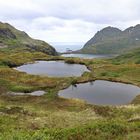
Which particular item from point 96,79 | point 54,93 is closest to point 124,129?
point 54,93

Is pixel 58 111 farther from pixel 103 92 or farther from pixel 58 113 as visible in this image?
pixel 103 92

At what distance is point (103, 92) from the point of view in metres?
66.8

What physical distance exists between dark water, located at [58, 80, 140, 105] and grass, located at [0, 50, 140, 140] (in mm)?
2667

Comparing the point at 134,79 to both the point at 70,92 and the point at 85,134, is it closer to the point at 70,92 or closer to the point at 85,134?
the point at 70,92

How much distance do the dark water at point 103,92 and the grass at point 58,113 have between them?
2.67 metres

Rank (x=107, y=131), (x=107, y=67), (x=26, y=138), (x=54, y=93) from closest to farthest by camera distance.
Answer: (x=26, y=138), (x=107, y=131), (x=54, y=93), (x=107, y=67)

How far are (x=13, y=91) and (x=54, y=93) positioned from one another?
9098mm

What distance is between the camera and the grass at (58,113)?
23016 millimetres

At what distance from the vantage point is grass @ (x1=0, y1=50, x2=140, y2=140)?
23.0 meters

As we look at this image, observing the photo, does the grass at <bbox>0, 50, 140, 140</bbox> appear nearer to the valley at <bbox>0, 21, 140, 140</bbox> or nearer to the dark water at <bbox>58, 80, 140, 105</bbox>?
the valley at <bbox>0, 21, 140, 140</bbox>

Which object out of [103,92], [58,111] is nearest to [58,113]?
[58,111]

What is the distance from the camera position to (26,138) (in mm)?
19859

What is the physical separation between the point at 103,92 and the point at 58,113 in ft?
81.3

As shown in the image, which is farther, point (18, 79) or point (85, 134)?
point (18, 79)
